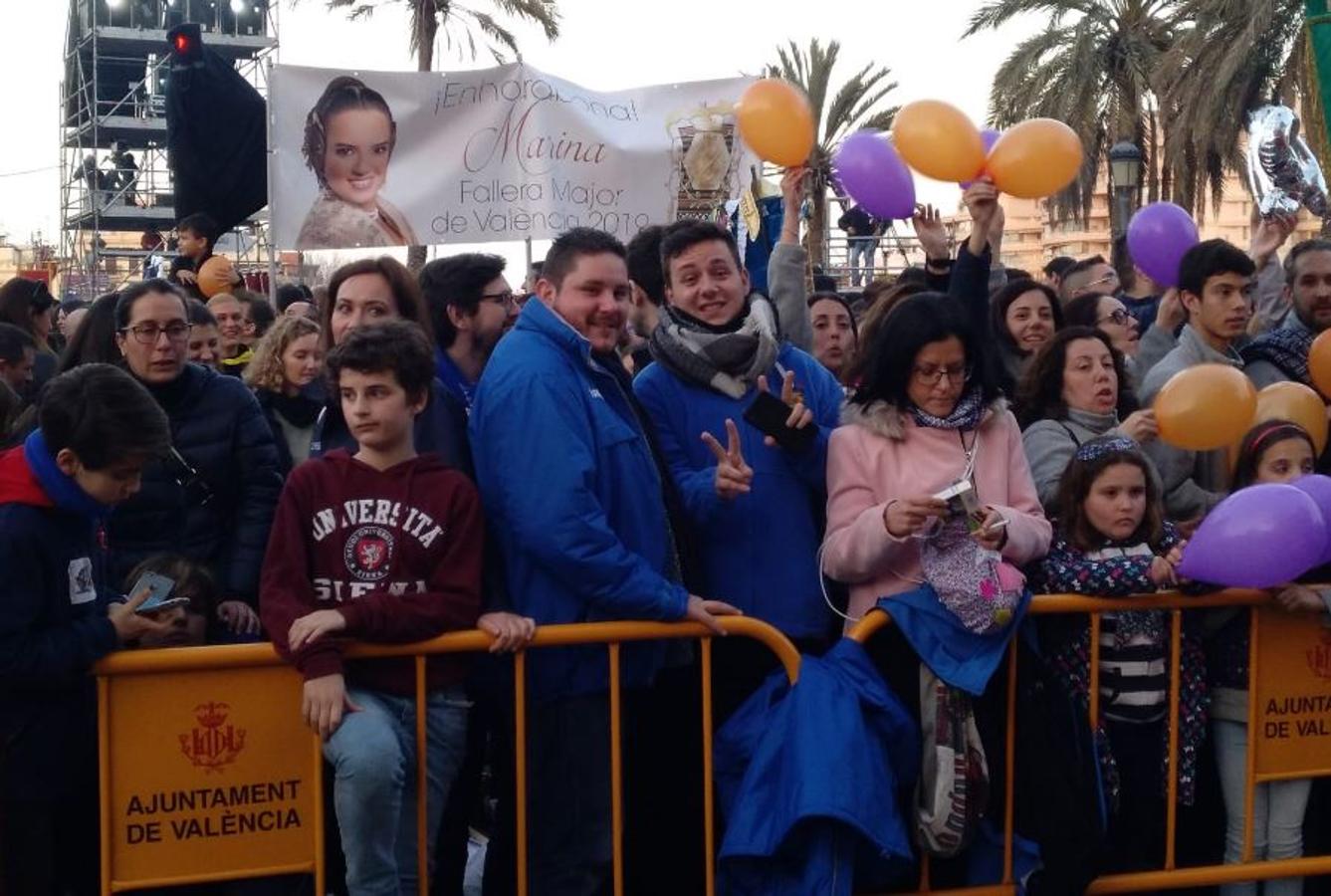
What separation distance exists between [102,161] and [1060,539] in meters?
42.8

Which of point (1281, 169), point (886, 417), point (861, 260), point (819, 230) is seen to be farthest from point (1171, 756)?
point (819, 230)

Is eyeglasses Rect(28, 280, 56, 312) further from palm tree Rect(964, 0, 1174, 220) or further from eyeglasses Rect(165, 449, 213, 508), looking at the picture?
palm tree Rect(964, 0, 1174, 220)

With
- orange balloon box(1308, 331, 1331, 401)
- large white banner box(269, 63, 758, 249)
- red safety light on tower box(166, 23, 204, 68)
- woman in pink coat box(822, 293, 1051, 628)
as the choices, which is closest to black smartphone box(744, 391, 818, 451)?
woman in pink coat box(822, 293, 1051, 628)

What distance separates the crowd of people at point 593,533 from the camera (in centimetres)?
352

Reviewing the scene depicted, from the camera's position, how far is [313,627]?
3.45m

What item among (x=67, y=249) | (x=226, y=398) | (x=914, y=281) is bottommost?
(x=226, y=398)

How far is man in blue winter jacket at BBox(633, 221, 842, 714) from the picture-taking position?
421 cm

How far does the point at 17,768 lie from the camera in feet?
11.4

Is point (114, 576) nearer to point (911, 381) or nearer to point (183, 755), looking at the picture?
point (183, 755)

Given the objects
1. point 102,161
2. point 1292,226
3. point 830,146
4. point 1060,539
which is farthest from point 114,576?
point 102,161

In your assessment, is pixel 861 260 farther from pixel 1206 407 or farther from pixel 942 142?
pixel 1206 407

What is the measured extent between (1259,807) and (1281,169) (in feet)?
10.9

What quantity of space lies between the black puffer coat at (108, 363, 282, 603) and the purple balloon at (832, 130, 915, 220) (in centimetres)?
225

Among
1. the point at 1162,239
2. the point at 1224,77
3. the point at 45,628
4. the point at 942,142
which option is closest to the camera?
the point at 45,628
